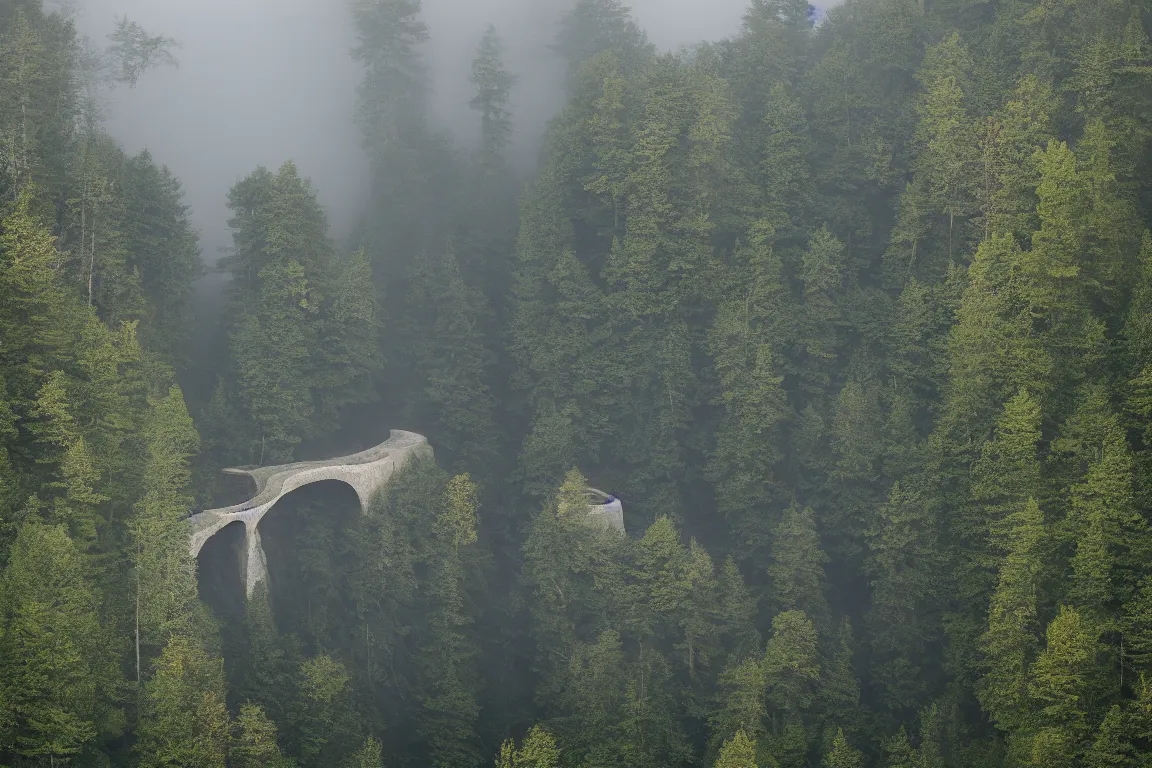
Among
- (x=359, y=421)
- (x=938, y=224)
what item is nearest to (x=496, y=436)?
(x=359, y=421)

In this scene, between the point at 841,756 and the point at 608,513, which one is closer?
the point at 841,756

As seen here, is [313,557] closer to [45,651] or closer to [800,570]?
[45,651]

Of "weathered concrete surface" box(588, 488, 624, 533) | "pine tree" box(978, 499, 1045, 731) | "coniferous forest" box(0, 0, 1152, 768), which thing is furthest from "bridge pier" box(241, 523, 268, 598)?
"pine tree" box(978, 499, 1045, 731)

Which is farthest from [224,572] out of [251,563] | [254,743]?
[254,743]

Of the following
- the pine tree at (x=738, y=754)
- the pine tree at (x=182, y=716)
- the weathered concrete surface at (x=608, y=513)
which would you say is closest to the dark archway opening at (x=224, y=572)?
the pine tree at (x=182, y=716)

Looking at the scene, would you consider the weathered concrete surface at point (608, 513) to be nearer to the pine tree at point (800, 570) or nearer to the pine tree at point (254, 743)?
the pine tree at point (800, 570)

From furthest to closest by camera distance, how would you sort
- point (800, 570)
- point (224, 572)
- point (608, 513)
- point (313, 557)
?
point (608, 513), point (313, 557), point (800, 570), point (224, 572)
